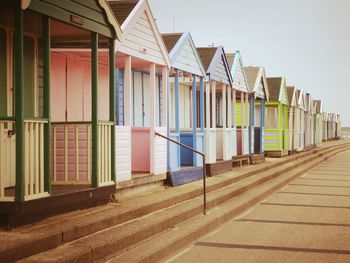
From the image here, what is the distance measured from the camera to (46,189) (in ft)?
24.5

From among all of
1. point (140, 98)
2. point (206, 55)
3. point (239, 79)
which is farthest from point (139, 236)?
point (239, 79)

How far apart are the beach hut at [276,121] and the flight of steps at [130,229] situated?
13866mm

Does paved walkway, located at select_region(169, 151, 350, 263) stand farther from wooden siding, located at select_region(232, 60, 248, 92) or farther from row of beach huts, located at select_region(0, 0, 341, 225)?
wooden siding, located at select_region(232, 60, 248, 92)

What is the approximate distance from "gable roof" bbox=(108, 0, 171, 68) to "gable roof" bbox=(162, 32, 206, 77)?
1192 mm

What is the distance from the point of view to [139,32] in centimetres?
1113

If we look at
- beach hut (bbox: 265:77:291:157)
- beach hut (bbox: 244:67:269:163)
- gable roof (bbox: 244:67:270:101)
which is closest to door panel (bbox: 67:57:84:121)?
beach hut (bbox: 244:67:269:163)

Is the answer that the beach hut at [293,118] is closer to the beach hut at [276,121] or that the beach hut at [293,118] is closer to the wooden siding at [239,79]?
the beach hut at [276,121]

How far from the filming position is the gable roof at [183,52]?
13430 mm

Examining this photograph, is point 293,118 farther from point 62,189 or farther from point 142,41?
point 62,189

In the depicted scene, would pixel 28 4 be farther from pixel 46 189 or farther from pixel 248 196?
pixel 248 196

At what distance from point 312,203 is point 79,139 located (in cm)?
626

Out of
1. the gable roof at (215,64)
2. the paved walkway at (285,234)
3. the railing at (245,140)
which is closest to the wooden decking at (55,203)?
the paved walkway at (285,234)

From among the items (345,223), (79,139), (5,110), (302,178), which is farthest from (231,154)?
(5,110)

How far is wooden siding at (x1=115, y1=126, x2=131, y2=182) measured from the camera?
32.9ft
